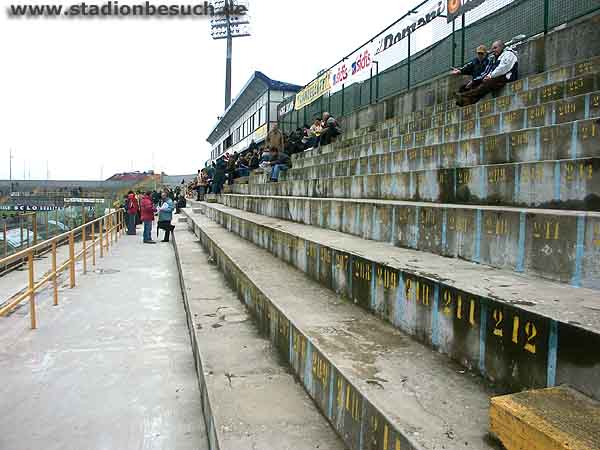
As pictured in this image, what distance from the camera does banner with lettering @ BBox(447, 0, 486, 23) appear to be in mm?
9672

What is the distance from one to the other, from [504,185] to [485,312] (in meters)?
1.88

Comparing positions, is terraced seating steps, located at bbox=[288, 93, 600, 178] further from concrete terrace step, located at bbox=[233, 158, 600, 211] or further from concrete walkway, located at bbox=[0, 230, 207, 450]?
concrete walkway, located at bbox=[0, 230, 207, 450]

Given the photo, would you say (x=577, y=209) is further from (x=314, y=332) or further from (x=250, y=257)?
(x=250, y=257)

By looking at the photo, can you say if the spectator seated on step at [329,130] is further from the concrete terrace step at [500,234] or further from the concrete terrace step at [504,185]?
the concrete terrace step at [500,234]

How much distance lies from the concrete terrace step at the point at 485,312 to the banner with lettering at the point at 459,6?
27.3 feet

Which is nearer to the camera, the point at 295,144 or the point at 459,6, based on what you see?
the point at 459,6

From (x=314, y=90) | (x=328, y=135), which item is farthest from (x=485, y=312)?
(x=314, y=90)

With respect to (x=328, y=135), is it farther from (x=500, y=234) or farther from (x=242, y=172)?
(x=500, y=234)

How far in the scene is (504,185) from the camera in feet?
11.7

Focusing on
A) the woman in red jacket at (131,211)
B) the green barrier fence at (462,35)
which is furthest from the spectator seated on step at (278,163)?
the woman in red jacket at (131,211)

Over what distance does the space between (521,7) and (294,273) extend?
25.2ft

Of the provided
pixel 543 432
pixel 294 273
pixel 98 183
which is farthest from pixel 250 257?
pixel 98 183

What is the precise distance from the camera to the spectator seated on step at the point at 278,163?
12258 millimetres

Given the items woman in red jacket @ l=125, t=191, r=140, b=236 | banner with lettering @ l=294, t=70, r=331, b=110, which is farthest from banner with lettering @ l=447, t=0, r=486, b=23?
woman in red jacket @ l=125, t=191, r=140, b=236
